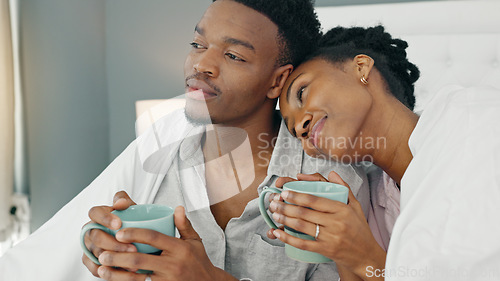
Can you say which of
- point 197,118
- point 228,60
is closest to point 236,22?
point 228,60

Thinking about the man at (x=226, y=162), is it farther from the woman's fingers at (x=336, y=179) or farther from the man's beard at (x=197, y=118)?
the woman's fingers at (x=336, y=179)

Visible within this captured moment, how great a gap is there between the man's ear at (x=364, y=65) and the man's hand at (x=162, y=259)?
1.67 feet

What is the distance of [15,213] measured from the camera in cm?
200

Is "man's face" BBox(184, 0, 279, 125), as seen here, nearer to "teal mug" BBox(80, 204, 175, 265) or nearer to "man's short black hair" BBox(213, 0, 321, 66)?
"man's short black hair" BBox(213, 0, 321, 66)

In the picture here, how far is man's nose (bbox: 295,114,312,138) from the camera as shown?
0.83 metres

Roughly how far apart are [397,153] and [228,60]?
42cm

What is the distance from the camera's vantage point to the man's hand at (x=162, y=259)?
0.55 meters

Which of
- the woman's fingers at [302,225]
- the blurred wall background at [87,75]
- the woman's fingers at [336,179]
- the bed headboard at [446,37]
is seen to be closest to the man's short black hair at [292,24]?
the woman's fingers at [336,179]

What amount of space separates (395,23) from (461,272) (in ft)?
4.90

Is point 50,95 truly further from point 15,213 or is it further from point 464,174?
point 464,174

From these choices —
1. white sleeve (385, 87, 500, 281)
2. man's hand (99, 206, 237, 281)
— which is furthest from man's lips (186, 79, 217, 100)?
white sleeve (385, 87, 500, 281)

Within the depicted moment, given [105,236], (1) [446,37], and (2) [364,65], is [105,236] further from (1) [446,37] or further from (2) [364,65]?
(1) [446,37]

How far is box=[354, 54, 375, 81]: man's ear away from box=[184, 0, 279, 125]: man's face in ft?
0.59

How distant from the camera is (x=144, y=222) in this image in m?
0.55
